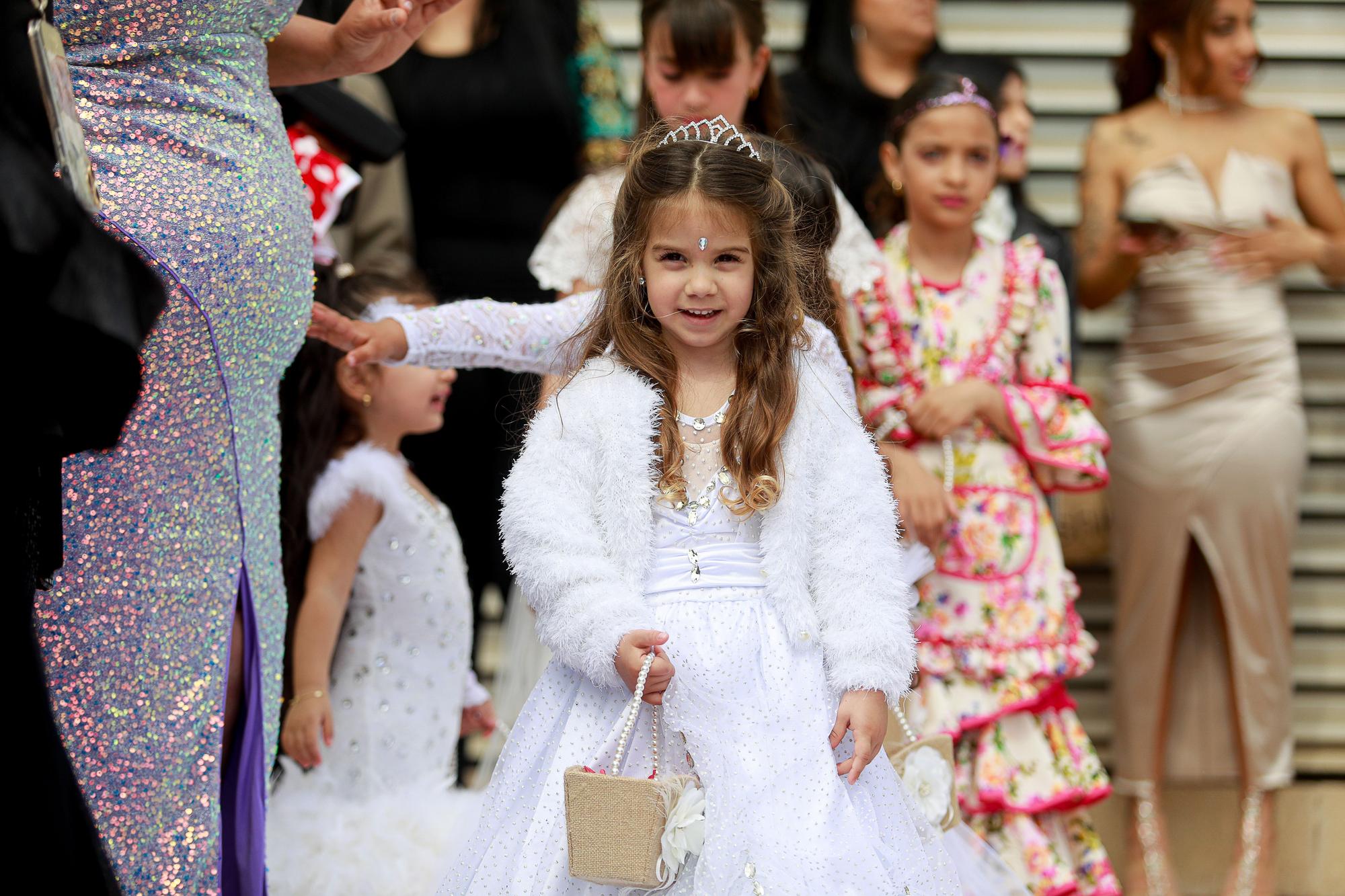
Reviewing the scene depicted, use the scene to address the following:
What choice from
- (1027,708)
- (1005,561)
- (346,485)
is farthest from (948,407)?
(346,485)

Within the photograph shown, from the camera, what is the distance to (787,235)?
9.05 ft

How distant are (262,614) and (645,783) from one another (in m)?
0.72

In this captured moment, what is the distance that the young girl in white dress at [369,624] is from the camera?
10.7ft

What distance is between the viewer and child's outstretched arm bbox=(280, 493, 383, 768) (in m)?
3.27

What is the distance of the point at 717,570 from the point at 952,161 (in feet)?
5.14

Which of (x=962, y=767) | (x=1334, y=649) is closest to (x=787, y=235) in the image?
(x=962, y=767)

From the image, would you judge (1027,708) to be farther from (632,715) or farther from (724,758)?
(632,715)

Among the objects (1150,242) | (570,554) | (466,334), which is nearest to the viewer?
(570,554)

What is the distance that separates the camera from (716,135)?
9.16 ft

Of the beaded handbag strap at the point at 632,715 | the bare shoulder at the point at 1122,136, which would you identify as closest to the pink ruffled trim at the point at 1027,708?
the beaded handbag strap at the point at 632,715

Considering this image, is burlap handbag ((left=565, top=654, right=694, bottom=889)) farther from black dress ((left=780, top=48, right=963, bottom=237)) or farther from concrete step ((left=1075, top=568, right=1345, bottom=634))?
concrete step ((left=1075, top=568, right=1345, bottom=634))

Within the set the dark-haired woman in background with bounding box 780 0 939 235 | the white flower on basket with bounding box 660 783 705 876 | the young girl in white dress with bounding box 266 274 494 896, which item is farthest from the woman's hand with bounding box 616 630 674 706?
the dark-haired woman in background with bounding box 780 0 939 235

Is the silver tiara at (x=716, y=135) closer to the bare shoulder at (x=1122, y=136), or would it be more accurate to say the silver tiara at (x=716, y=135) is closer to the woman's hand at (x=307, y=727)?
the woman's hand at (x=307, y=727)

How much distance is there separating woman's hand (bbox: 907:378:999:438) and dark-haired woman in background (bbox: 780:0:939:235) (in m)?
0.94
